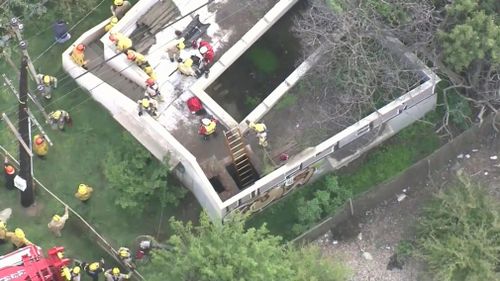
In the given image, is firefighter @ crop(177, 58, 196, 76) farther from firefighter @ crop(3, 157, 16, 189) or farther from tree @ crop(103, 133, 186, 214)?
firefighter @ crop(3, 157, 16, 189)

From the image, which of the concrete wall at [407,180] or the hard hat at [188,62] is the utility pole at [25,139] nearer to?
the hard hat at [188,62]

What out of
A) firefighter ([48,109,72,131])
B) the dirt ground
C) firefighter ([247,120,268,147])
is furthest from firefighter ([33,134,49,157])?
the dirt ground

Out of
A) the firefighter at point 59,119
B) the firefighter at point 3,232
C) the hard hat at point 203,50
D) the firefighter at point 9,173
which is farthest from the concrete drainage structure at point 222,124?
the firefighter at point 3,232

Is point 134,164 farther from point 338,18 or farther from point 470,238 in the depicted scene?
point 470,238

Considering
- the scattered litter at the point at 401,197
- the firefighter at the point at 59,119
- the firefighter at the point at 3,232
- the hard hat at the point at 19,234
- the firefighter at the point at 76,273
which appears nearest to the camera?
the firefighter at the point at 76,273

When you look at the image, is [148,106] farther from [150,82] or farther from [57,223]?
[57,223]

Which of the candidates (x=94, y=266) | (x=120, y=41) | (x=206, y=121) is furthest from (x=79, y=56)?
(x=94, y=266)
